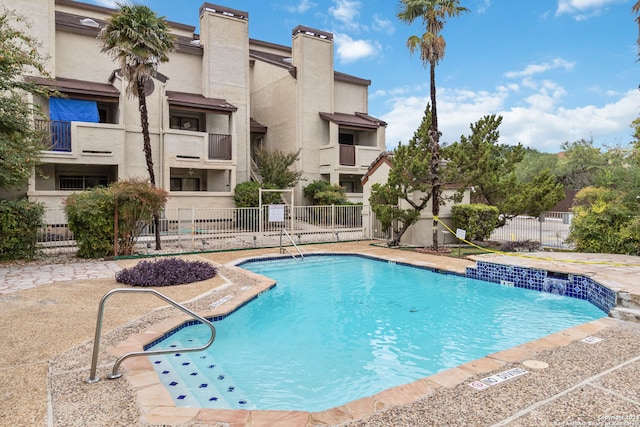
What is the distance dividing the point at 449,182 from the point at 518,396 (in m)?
11.9

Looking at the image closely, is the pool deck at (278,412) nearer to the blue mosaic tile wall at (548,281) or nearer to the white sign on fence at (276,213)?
the blue mosaic tile wall at (548,281)

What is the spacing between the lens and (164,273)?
9.46 metres

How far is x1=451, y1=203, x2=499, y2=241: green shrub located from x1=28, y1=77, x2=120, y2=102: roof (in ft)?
53.5

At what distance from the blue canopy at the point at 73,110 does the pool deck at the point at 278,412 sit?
1357 cm

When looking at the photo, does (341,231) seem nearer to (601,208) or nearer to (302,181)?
(302,181)

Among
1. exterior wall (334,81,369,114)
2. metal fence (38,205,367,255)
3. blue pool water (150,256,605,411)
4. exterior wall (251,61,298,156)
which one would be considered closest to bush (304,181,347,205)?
exterior wall (251,61,298,156)

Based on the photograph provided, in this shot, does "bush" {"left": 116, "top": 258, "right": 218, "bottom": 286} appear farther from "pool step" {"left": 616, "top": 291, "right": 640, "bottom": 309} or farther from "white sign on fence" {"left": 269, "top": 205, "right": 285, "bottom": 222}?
"pool step" {"left": 616, "top": 291, "right": 640, "bottom": 309}

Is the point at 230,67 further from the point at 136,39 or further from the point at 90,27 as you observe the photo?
the point at 136,39

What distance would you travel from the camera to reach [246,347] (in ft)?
20.3

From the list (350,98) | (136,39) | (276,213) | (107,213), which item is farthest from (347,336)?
(350,98)

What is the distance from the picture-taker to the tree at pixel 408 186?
47.0 ft

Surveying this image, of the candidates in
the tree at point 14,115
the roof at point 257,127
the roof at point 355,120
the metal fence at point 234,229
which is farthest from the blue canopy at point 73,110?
the roof at point 355,120

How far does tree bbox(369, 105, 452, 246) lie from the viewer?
47.0ft

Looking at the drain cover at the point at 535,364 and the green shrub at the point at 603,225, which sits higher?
the green shrub at the point at 603,225
